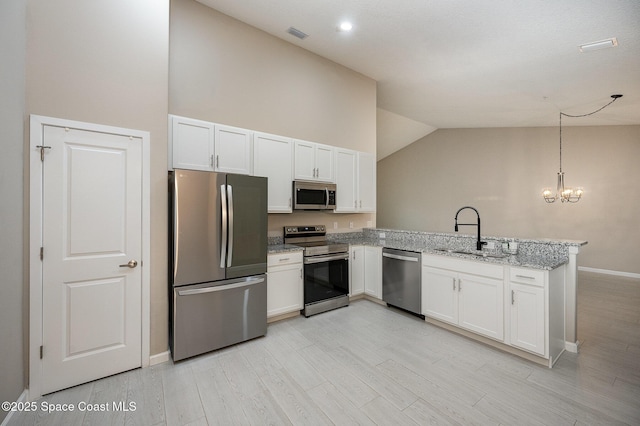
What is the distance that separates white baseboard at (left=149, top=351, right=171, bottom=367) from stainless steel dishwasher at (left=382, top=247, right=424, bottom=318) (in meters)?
2.75

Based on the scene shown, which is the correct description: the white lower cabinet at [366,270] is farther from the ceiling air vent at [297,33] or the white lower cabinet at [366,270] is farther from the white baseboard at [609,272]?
the white baseboard at [609,272]

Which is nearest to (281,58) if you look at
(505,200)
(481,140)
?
(481,140)

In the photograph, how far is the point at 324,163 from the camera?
13.2 feet

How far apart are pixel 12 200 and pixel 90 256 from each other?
2.05 ft

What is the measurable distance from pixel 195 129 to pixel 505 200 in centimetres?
747

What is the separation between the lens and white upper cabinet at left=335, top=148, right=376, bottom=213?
4219 mm

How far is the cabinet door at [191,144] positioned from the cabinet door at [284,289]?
4.83 feet

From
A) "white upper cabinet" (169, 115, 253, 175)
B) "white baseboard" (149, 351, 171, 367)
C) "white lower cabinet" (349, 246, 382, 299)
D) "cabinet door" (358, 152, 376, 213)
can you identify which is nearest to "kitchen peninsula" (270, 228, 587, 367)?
"white lower cabinet" (349, 246, 382, 299)

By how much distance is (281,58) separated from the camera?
151 inches

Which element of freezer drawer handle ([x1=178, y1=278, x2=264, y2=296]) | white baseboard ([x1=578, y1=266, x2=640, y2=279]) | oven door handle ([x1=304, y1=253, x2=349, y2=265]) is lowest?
white baseboard ([x1=578, y1=266, x2=640, y2=279])

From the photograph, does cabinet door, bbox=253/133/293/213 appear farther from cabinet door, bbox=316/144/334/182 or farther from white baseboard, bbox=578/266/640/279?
white baseboard, bbox=578/266/640/279

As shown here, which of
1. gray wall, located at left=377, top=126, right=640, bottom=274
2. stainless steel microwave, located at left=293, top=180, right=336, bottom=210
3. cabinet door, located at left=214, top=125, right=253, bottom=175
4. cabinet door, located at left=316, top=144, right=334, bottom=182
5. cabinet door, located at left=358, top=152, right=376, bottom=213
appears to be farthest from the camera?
gray wall, located at left=377, top=126, right=640, bottom=274

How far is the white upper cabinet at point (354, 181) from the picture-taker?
4.22 meters

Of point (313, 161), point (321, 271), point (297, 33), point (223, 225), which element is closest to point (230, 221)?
point (223, 225)
